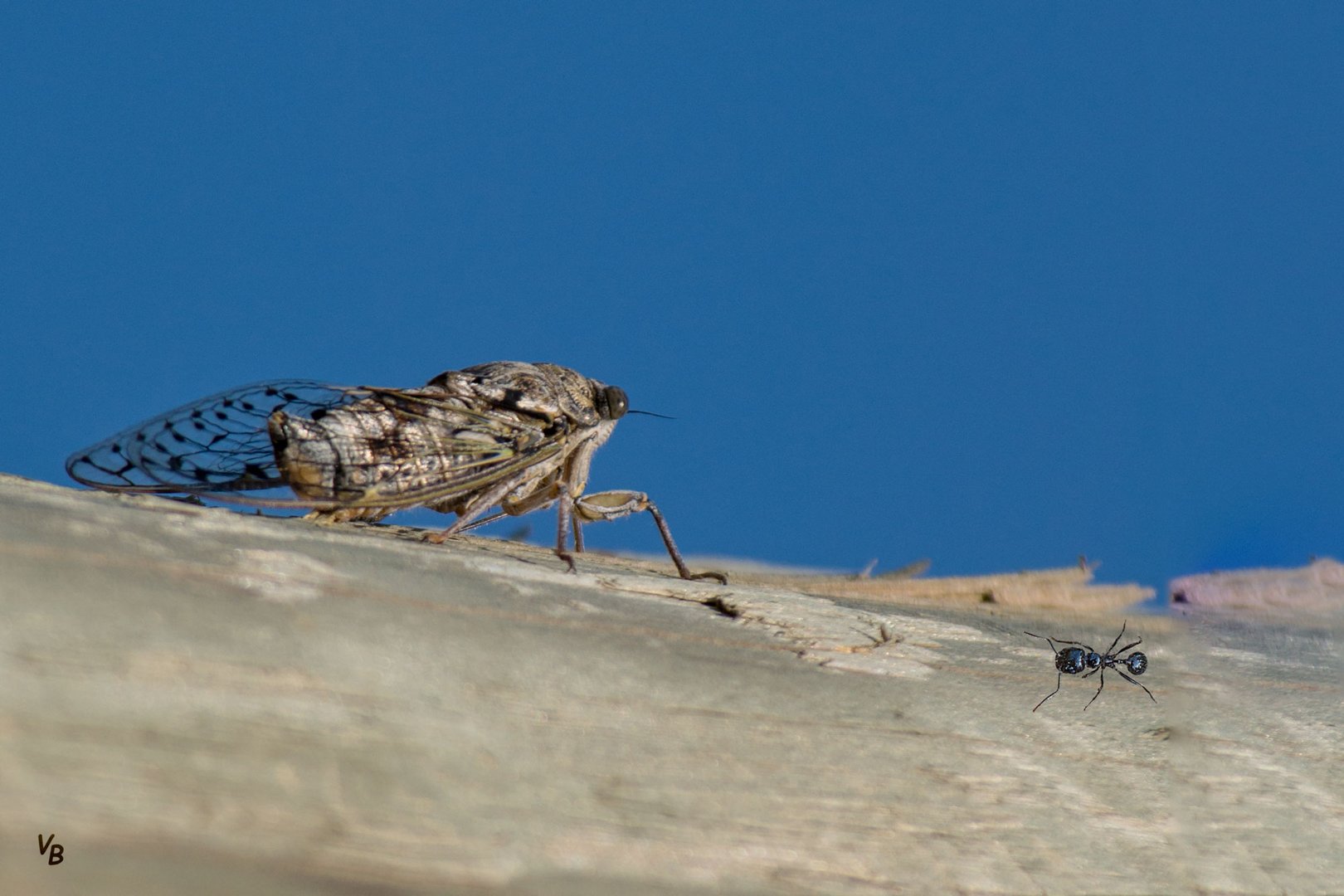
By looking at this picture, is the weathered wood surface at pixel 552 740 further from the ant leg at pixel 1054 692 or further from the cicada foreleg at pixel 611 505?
the cicada foreleg at pixel 611 505

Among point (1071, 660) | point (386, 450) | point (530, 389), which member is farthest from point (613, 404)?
point (1071, 660)

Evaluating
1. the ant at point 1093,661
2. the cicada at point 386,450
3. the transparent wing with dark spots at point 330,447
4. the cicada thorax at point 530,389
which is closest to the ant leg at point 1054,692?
the ant at point 1093,661

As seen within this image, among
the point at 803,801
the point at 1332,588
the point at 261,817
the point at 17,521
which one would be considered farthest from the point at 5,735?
the point at 1332,588

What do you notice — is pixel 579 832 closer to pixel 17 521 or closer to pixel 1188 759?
pixel 17 521

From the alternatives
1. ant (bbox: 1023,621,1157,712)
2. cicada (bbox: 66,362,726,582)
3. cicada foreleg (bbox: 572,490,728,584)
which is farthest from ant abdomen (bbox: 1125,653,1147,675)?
cicada foreleg (bbox: 572,490,728,584)

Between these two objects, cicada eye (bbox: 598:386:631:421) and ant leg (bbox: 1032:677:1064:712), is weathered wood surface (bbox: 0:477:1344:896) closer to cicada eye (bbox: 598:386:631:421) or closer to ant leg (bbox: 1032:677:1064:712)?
ant leg (bbox: 1032:677:1064:712)

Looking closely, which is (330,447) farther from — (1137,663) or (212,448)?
(1137,663)

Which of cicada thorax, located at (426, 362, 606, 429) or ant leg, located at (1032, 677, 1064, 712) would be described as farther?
cicada thorax, located at (426, 362, 606, 429)
